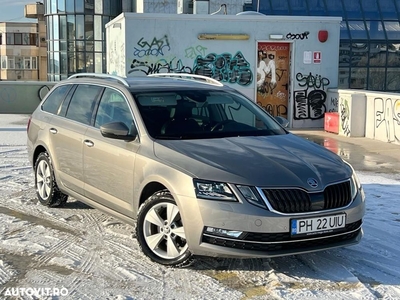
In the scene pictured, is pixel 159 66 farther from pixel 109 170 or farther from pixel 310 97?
pixel 109 170

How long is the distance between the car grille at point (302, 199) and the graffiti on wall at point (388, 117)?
874 cm

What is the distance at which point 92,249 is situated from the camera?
214 inches

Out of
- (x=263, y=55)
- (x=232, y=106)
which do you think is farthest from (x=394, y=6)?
(x=232, y=106)

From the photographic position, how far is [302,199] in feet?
15.0

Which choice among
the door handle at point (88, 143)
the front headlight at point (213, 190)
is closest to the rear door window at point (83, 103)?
the door handle at point (88, 143)

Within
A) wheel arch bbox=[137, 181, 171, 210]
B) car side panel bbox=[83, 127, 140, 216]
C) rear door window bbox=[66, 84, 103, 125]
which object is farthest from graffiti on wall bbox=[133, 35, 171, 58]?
wheel arch bbox=[137, 181, 171, 210]

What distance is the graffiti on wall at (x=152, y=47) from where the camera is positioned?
1552cm

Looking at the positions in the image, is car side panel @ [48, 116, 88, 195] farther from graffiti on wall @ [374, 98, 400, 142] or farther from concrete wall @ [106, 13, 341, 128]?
concrete wall @ [106, 13, 341, 128]

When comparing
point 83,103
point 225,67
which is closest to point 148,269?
point 83,103

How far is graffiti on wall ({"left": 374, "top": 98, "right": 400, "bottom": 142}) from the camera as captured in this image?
12914mm

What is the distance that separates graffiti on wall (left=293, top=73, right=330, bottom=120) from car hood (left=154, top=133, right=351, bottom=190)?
11.1 m

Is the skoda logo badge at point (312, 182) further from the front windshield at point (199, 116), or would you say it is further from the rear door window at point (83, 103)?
the rear door window at point (83, 103)

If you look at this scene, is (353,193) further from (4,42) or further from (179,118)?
Answer: (4,42)

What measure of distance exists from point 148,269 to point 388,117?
9.85 m
